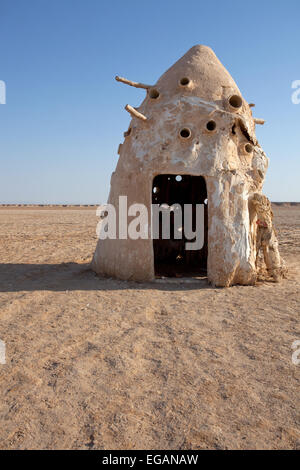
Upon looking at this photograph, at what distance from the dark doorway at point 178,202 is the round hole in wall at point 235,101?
2.77 m

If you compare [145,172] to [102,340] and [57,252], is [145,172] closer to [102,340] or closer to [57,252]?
[102,340]

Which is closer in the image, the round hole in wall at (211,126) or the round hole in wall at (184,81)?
the round hole in wall at (211,126)

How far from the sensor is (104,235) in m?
6.84

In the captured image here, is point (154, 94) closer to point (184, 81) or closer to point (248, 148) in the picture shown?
point (184, 81)

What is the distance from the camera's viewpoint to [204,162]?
6020mm

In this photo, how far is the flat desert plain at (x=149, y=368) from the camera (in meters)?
2.48

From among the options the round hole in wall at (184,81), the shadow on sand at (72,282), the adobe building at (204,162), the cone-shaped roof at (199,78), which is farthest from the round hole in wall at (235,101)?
the shadow on sand at (72,282)

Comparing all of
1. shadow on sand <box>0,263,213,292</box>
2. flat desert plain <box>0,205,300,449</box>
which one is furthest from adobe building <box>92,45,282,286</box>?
flat desert plain <box>0,205,300,449</box>

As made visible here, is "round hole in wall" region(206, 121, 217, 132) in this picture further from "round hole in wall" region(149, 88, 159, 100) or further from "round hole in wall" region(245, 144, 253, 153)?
"round hole in wall" region(149, 88, 159, 100)

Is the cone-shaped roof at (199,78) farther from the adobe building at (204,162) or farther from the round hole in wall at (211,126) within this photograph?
the round hole in wall at (211,126)

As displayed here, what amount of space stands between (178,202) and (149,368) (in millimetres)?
6515

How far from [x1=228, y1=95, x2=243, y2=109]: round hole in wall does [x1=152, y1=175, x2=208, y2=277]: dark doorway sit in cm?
277

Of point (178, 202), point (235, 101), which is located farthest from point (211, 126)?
point (178, 202)
